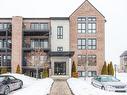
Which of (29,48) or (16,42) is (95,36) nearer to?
(29,48)

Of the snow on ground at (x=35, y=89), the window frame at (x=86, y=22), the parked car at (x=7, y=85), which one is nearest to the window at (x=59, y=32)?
the window frame at (x=86, y=22)

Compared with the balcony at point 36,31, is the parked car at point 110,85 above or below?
below

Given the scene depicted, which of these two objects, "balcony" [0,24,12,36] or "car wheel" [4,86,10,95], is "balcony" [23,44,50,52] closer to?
"balcony" [0,24,12,36]

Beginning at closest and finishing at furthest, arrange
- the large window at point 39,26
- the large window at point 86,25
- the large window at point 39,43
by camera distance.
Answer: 1. the large window at point 39,26
2. the large window at point 39,43
3. the large window at point 86,25

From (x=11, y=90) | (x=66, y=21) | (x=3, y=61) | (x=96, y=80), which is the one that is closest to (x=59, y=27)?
(x=66, y=21)

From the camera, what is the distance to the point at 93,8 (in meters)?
55.8

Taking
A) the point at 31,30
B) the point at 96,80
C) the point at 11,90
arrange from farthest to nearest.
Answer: the point at 31,30, the point at 96,80, the point at 11,90

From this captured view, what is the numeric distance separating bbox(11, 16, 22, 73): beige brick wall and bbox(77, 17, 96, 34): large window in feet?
35.9

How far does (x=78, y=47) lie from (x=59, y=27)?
16.9 ft

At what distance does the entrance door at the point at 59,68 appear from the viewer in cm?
5275

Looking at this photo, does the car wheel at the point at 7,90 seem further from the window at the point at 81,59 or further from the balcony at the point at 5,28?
the window at the point at 81,59

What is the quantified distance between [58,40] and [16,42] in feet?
→ 25.4

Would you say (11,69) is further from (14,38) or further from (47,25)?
(47,25)

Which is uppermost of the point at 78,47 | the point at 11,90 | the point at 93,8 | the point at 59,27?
the point at 93,8
